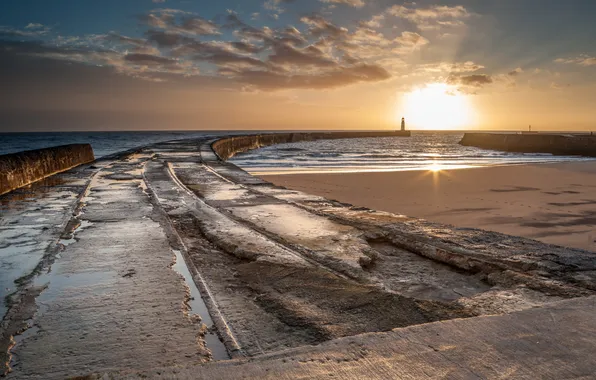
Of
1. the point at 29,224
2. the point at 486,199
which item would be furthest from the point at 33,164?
the point at 486,199

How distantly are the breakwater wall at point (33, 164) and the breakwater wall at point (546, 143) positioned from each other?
94.1 ft

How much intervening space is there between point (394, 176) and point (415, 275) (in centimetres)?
1007

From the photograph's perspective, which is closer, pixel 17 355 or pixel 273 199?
pixel 17 355

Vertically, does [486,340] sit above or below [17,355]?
above

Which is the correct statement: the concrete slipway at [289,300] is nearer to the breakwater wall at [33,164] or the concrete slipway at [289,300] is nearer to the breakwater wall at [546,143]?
the breakwater wall at [33,164]

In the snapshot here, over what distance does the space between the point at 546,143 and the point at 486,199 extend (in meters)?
28.2

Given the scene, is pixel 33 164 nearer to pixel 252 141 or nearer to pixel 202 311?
pixel 202 311

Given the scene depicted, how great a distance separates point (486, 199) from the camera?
330 inches

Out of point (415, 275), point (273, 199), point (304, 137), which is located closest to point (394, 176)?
point (273, 199)

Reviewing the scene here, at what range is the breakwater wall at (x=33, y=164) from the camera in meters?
8.62

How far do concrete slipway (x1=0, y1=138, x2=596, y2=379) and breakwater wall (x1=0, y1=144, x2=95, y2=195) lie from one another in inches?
149

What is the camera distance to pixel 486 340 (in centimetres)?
209

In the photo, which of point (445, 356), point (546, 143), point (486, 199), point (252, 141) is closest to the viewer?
point (445, 356)

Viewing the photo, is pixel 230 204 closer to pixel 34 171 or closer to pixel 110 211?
pixel 110 211
